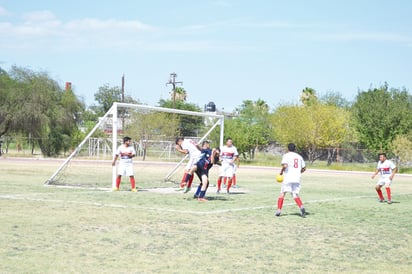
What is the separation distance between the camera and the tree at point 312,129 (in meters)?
63.4

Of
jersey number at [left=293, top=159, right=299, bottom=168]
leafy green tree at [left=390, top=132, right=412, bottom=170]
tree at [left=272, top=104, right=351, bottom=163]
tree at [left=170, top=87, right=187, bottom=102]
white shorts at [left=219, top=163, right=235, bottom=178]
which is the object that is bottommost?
white shorts at [left=219, top=163, right=235, bottom=178]

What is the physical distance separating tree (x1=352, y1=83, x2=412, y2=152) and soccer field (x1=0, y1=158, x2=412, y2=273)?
133 feet

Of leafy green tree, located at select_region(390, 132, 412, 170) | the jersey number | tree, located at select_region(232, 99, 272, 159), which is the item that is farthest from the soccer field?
tree, located at select_region(232, 99, 272, 159)

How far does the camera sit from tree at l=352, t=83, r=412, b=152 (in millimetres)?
57500

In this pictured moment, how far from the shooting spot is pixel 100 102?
11956 cm

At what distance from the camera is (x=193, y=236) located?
37.3 ft

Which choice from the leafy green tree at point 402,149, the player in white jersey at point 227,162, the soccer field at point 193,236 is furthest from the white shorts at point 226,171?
the leafy green tree at point 402,149

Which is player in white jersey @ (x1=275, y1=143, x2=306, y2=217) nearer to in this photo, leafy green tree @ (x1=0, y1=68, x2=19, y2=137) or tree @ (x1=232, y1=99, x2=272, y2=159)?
tree @ (x1=232, y1=99, x2=272, y2=159)

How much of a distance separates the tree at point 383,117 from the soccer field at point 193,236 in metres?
40.6

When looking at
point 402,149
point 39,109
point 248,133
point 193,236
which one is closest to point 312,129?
point 248,133

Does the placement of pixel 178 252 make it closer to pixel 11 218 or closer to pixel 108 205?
pixel 11 218

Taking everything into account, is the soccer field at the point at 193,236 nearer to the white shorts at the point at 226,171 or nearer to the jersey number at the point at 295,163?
the jersey number at the point at 295,163

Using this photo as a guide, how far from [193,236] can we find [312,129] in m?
53.1

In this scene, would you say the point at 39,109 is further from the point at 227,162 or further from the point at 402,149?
the point at 227,162
